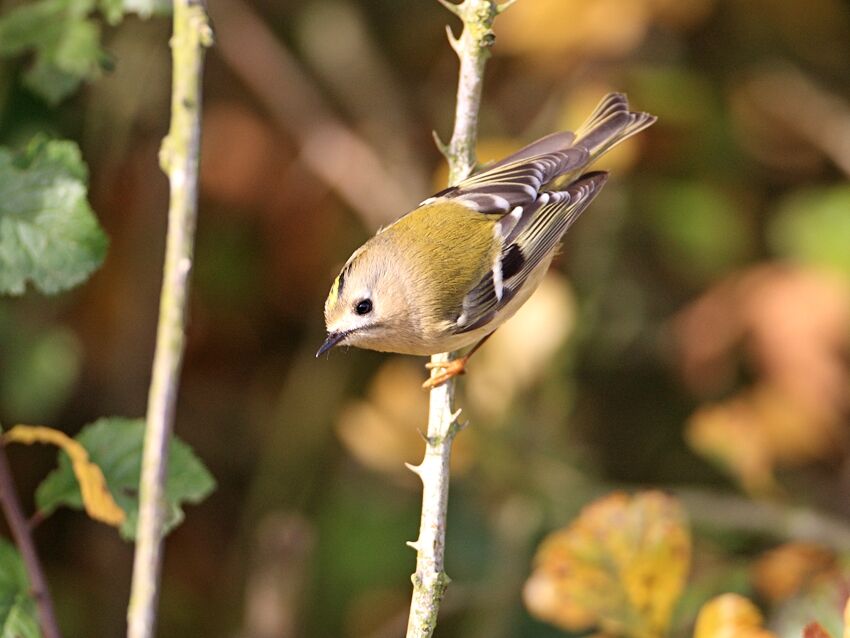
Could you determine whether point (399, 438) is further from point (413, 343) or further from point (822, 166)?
point (822, 166)

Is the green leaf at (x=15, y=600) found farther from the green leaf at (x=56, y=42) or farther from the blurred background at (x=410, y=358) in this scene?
the blurred background at (x=410, y=358)

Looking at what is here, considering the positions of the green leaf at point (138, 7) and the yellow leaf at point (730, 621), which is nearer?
the yellow leaf at point (730, 621)

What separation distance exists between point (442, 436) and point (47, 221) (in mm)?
697

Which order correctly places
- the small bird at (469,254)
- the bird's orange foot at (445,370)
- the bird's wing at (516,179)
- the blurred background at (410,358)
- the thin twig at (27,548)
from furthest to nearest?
the blurred background at (410,358) < the bird's wing at (516,179) < the small bird at (469,254) < the bird's orange foot at (445,370) < the thin twig at (27,548)

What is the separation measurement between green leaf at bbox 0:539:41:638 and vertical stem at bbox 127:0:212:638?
0.17 meters

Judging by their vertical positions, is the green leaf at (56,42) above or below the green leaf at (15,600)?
above

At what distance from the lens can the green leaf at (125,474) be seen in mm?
1612

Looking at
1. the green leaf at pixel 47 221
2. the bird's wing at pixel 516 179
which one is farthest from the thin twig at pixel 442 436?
the green leaf at pixel 47 221

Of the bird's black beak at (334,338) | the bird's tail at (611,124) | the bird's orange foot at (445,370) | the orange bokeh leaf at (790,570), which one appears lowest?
the orange bokeh leaf at (790,570)

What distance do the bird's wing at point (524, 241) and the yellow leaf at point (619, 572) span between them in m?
0.55

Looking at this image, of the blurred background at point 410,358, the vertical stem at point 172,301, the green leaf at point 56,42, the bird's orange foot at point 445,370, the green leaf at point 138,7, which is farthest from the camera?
the blurred background at point 410,358

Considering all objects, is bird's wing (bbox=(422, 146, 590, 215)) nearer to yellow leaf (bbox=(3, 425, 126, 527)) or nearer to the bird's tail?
the bird's tail

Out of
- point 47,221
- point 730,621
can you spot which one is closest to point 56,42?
point 47,221

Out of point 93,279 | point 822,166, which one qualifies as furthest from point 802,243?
point 93,279
